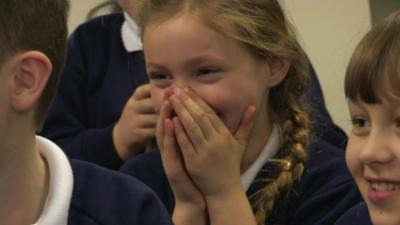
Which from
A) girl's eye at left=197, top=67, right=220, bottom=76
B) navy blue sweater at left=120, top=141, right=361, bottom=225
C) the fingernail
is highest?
girl's eye at left=197, top=67, right=220, bottom=76

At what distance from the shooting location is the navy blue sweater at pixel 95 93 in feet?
4.49

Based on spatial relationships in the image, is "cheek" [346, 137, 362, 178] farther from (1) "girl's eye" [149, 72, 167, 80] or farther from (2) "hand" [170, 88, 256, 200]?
(1) "girl's eye" [149, 72, 167, 80]

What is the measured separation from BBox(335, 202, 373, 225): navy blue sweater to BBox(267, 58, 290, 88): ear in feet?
0.83

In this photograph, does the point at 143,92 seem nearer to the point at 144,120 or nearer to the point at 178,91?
the point at 144,120

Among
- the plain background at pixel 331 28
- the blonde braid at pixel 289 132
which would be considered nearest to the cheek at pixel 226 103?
the blonde braid at pixel 289 132

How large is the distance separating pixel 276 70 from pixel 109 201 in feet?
1.47

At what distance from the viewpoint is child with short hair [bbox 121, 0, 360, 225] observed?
1.08 meters

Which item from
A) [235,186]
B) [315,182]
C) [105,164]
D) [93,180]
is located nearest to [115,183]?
[93,180]

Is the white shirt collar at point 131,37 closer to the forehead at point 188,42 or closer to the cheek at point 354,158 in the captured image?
the forehead at point 188,42

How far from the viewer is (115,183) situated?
0.85 metres

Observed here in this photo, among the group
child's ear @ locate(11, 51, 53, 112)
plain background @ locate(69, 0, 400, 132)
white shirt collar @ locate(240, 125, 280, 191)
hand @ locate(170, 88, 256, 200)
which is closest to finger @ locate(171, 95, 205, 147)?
hand @ locate(170, 88, 256, 200)

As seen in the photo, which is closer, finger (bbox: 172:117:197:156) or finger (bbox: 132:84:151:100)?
finger (bbox: 172:117:197:156)

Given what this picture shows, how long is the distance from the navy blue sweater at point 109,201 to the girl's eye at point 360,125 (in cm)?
27

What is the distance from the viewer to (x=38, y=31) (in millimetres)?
796
